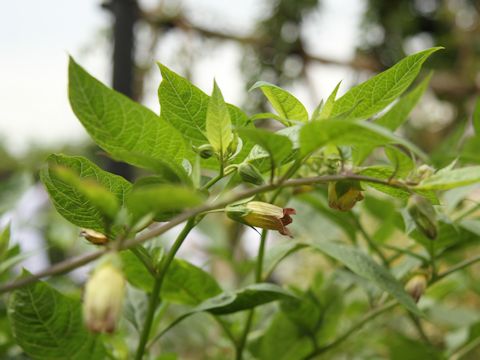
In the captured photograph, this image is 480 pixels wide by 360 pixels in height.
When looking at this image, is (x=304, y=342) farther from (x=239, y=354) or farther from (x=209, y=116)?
(x=209, y=116)

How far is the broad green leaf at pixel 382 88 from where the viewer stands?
0.25m

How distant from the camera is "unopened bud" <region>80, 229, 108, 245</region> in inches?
9.5

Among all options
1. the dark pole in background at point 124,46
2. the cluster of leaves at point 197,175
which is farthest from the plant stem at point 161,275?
the dark pole in background at point 124,46

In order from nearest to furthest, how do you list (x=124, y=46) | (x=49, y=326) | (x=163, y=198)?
(x=163, y=198), (x=49, y=326), (x=124, y=46)

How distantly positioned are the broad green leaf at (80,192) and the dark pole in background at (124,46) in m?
0.37

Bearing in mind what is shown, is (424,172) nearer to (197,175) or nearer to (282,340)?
(197,175)

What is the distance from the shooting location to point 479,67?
1640 mm

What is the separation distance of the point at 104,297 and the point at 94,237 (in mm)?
69

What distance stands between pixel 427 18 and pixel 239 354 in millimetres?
1633

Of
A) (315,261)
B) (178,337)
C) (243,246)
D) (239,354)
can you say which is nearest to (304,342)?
(239,354)

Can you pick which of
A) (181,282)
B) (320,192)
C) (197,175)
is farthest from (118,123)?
(320,192)

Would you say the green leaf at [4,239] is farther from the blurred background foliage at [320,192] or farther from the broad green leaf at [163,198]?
the broad green leaf at [163,198]

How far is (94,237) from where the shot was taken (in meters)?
0.24

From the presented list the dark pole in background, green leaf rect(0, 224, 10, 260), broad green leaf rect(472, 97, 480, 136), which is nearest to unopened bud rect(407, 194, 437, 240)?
broad green leaf rect(472, 97, 480, 136)
